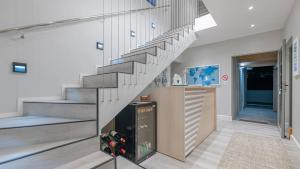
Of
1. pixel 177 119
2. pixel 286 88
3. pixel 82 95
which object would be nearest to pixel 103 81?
pixel 82 95

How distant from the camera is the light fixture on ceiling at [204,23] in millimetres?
4195

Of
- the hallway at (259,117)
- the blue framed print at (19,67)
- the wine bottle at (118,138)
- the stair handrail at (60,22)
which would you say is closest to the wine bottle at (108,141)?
the wine bottle at (118,138)

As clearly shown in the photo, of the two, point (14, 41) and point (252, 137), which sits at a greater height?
point (14, 41)

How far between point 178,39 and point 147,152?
2264 mm

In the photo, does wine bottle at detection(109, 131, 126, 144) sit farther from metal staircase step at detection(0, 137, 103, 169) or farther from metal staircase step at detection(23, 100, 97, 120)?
metal staircase step at detection(23, 100, 97, 120)

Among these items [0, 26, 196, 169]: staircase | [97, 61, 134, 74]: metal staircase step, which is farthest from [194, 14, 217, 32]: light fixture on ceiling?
[97, 61, 134, 74]: metal staircase step

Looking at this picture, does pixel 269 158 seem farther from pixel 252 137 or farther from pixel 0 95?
pixel 0 95

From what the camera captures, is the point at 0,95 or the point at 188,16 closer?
the point at 0,95

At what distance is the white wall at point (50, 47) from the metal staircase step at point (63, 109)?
215 mm

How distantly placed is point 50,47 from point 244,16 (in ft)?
13.7

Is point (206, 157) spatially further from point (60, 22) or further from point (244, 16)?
point (244, 16)

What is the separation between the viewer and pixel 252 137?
3.29 m

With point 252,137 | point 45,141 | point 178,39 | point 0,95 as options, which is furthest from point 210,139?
point 0,95

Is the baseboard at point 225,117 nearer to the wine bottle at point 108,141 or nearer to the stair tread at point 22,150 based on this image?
the wine bottle at point 108,141
